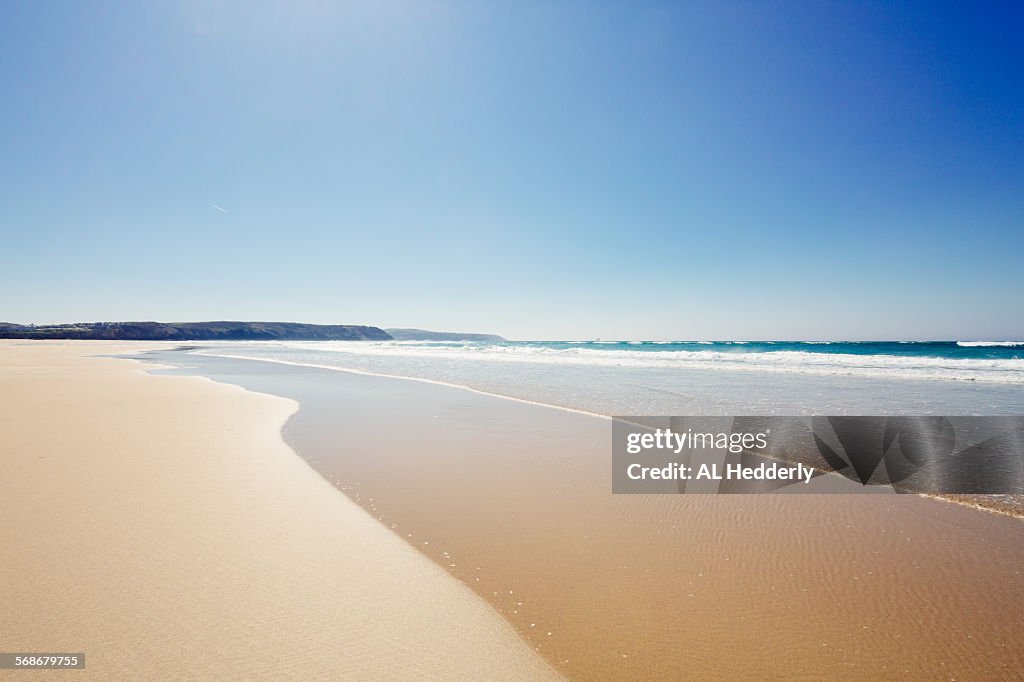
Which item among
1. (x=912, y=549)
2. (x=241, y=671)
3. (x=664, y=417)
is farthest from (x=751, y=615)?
(x=664, y=417)

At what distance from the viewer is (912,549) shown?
12.5ft

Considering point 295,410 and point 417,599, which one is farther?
point 295,410

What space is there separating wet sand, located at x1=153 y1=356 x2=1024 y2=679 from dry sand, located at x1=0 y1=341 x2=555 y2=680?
0.36 meters

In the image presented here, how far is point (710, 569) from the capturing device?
3.50 meters

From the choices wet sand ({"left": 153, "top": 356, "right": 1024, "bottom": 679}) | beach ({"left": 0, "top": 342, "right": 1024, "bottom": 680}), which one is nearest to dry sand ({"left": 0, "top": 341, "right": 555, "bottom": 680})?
beach ({"left": 0, "top": 342, "right": 1024, "bottom": 680})

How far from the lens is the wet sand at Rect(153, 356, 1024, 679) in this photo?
2564mm

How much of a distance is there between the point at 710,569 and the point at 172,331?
173 meters

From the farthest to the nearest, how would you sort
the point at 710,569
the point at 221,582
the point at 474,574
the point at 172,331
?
the point at 172,331 < the point at 710,569 < the point at 474,574 < the point at 221,582

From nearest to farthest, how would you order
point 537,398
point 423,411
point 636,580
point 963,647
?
point 963,647, point 636,580, point 423,411, point 537,398

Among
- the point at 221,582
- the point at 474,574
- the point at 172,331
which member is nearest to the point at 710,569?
the point at 474,574

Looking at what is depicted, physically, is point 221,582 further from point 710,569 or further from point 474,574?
point 710,569

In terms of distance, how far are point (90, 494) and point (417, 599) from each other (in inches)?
161

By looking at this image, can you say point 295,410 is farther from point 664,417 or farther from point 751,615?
point 751,615

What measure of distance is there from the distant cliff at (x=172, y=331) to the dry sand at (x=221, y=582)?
137 m
